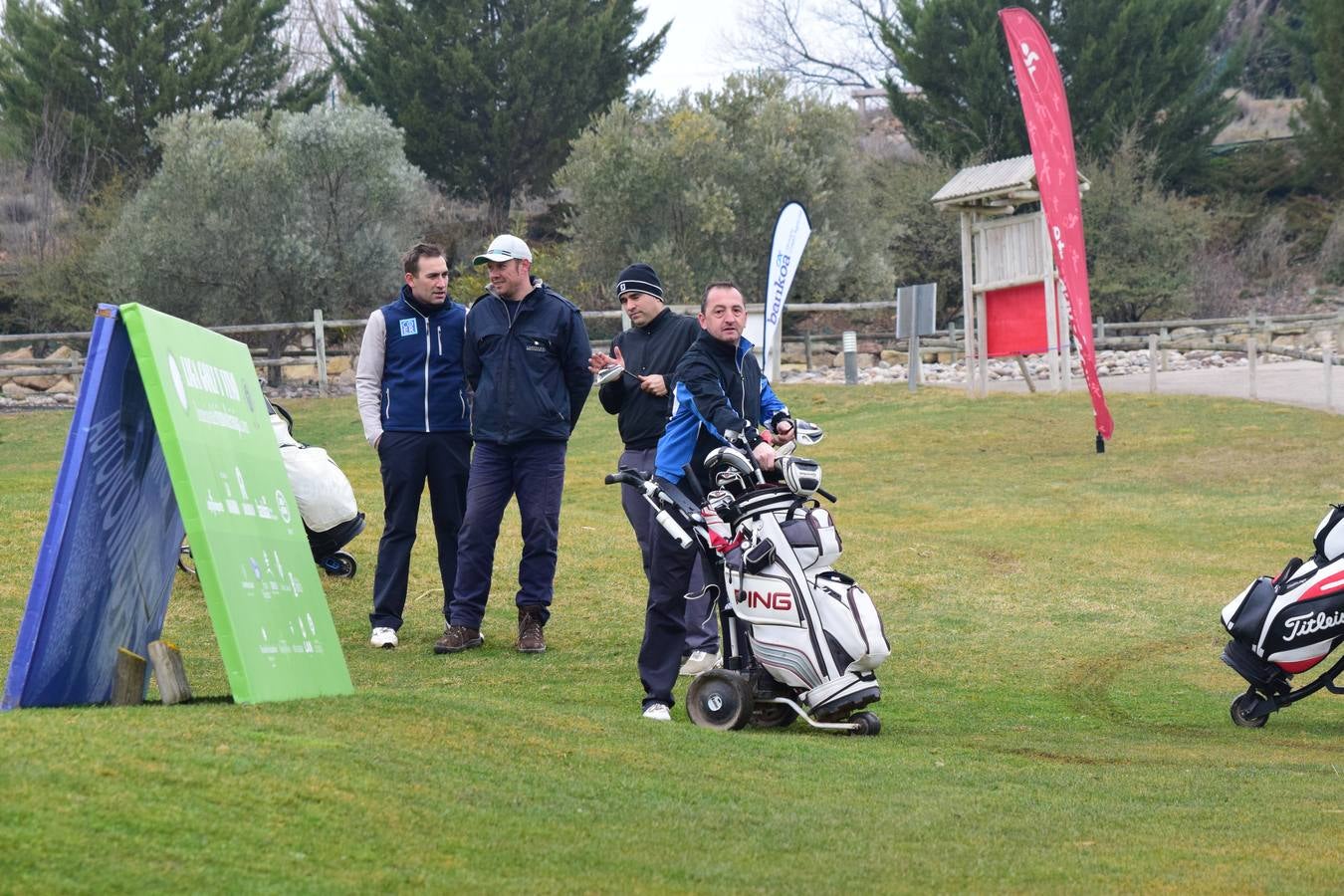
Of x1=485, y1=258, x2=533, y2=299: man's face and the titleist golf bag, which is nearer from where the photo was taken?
the titleist golf bag

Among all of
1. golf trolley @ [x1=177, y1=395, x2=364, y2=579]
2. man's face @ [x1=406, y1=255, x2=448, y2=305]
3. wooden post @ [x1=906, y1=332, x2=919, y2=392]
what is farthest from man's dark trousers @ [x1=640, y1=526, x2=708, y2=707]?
wooden post @ [x1=906, y1=332, x2=919, y2=392]

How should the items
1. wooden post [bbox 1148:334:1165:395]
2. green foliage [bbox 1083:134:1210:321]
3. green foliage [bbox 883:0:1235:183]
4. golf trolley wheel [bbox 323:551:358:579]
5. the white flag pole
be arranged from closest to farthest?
golf trolley wheel [bbox 323:551:358:579] → the white flag pole → wooden post [bbox 1148:334:1165:395] → green foliage [bbox 1083:134:1210:321] → green foliage [bbox 883:0:1235:183]

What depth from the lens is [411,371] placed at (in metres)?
8.61

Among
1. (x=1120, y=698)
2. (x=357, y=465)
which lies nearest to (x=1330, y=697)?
(x=1120, y=698)

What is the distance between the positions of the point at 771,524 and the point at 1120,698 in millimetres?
2420

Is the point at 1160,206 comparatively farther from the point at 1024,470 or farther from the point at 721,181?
the point at 1024,470

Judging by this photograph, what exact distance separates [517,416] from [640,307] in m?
0.84

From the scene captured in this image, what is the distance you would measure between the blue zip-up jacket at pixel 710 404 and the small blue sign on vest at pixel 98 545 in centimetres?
214

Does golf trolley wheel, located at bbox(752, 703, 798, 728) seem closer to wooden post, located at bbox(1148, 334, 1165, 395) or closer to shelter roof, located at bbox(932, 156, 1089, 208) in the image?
shelter roof, located at bbox(932, 156, 1089, 208)

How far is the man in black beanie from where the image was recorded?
8117 mm

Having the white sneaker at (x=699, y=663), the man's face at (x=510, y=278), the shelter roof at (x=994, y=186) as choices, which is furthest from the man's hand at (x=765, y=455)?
the shelter roof at (x=994, y=186)

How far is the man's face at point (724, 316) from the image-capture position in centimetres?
690

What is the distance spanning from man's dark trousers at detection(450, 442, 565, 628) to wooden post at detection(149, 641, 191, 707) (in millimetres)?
2896

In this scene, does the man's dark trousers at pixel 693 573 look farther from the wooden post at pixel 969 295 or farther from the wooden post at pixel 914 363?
the wooden post at pixel 914 363
